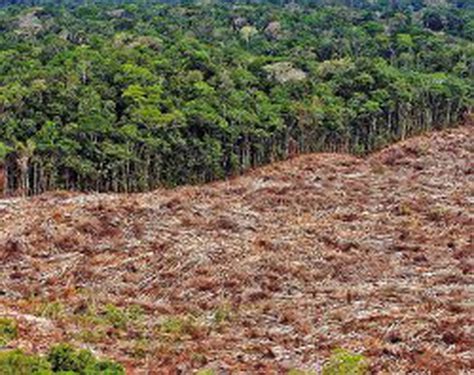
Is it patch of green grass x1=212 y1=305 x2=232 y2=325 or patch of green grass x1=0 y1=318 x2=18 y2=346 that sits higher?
patch of green grass x1=0 y1=318 x2=18 y2=346

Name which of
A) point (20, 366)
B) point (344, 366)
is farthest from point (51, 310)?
point (344, 366)

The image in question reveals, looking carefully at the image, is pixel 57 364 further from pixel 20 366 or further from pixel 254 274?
pixel 254 274

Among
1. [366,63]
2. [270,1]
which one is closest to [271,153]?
[366,63]

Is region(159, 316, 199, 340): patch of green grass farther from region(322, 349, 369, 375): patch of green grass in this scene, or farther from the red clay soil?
region(322, 349, 369, 375): patch of green grass

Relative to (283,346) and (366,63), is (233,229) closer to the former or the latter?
(283,346)

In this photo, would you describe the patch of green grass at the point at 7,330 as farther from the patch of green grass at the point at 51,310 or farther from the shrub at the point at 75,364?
the shrub at the point at 75,364

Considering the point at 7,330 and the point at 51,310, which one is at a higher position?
the point at 7,330

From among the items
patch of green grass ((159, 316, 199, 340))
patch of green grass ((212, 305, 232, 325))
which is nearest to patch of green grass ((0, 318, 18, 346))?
patch of green grass ((159, 316, 199, 340))
